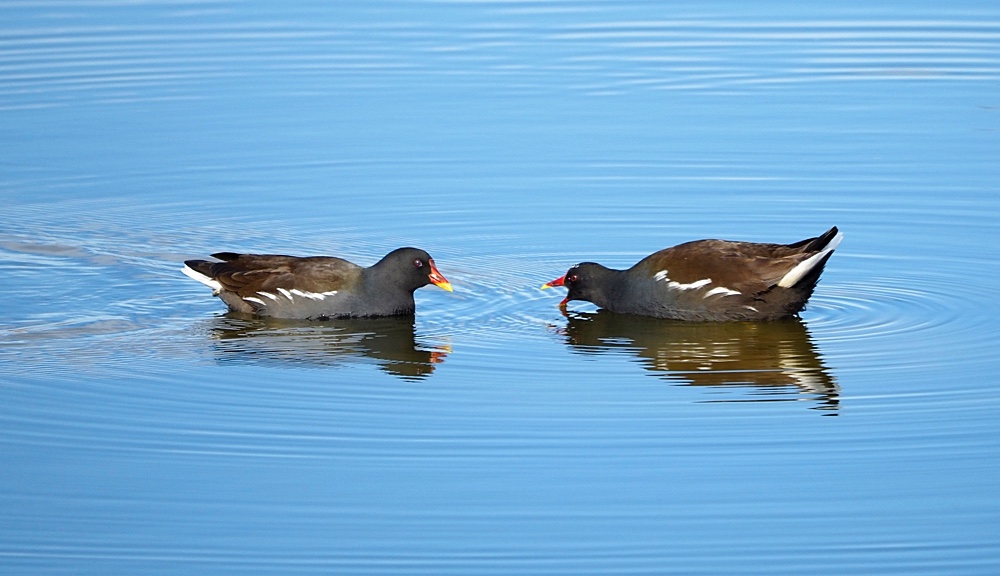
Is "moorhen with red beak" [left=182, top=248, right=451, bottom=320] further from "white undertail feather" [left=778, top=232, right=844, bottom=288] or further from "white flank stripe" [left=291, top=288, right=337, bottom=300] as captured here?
"white undertail feather" [left=778, top=232, right=844, bottom=288]

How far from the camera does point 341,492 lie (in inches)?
310

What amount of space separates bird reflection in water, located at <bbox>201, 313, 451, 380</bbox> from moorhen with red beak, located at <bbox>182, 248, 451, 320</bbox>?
95 mm

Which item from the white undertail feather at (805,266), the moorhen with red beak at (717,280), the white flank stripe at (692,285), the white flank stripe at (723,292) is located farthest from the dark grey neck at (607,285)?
the white undertail feather at (805,266)

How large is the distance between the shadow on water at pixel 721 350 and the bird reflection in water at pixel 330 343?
114 cm

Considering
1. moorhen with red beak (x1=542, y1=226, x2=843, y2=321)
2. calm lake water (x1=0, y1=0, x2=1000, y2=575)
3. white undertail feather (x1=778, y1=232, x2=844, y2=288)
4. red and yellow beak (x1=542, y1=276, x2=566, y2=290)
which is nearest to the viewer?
calm lake water (x1=0, y1=0, x2=1000, y2=575)

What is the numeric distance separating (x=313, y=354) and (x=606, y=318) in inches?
95.7

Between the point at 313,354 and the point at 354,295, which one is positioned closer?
the point at 313,354

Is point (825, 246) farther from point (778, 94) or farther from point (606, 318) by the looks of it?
point (778, 94)

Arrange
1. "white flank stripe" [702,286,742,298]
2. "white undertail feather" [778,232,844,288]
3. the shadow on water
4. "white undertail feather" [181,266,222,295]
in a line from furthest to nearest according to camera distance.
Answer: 1. "white undertail feather" [181,266,222,295]
2. "white flank stripe" [702,286,742,298]
3. "white undertail feather" [778,232,844,288]
4. the shadow on water

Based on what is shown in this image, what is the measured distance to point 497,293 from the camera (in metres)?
12.0

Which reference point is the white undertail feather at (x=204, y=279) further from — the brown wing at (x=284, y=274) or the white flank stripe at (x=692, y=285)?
the white flank stripe at (x=692, y=285)

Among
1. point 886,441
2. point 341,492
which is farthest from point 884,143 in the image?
point 341,492

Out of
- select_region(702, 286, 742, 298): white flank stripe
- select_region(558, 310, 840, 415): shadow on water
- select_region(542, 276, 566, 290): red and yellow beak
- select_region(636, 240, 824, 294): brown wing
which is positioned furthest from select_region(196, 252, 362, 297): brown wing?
select_region(702, 286, 742, 298): white flank stripe

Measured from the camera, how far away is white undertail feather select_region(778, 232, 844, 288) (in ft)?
35.7
